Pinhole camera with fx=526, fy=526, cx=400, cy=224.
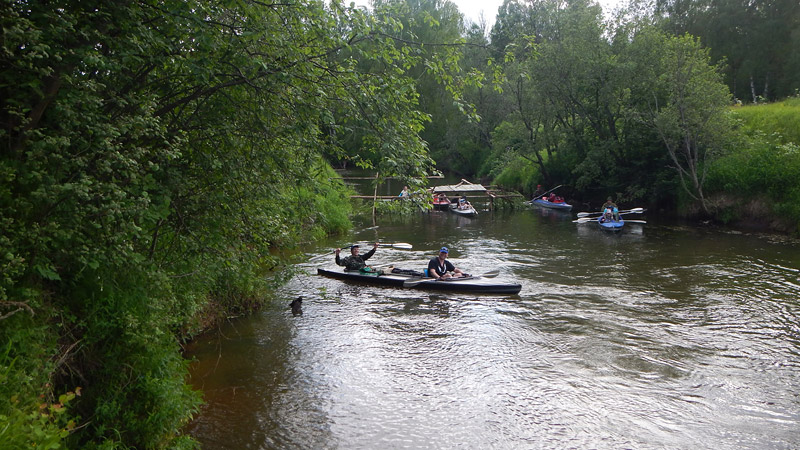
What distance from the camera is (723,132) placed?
2152 cm

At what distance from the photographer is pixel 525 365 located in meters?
8.37

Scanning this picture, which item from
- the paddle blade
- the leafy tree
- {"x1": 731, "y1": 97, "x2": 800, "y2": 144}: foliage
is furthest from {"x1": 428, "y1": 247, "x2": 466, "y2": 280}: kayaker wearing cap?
{"x1": 731, "y1": 97, "x2": 800, "y2": 144}: foliage

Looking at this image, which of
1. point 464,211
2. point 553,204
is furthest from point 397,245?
point 553,204

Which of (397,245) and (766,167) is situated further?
(766,167)

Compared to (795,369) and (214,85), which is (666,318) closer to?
(795,369)

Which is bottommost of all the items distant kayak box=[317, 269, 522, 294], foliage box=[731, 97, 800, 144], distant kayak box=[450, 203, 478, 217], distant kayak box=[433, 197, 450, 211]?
distant kayak box=[317, 269, 522, 294]

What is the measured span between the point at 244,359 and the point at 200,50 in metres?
5.09

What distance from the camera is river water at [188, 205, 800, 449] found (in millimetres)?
6355

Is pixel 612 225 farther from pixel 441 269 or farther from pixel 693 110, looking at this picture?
pixel 441 269

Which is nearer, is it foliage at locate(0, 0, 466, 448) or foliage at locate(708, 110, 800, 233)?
foliage at locate(0, 0, 466, 448)

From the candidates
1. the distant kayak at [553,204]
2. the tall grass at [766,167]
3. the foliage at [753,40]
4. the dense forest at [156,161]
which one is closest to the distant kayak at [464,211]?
the distant kayak at [553,204]

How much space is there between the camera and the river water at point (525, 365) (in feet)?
20.9

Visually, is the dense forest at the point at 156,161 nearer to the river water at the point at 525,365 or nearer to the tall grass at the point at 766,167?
the river water at the point at 525,365

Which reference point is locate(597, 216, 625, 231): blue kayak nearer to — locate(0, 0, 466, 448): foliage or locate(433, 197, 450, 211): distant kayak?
locate(433, 197, 450, 211): distant kayak
